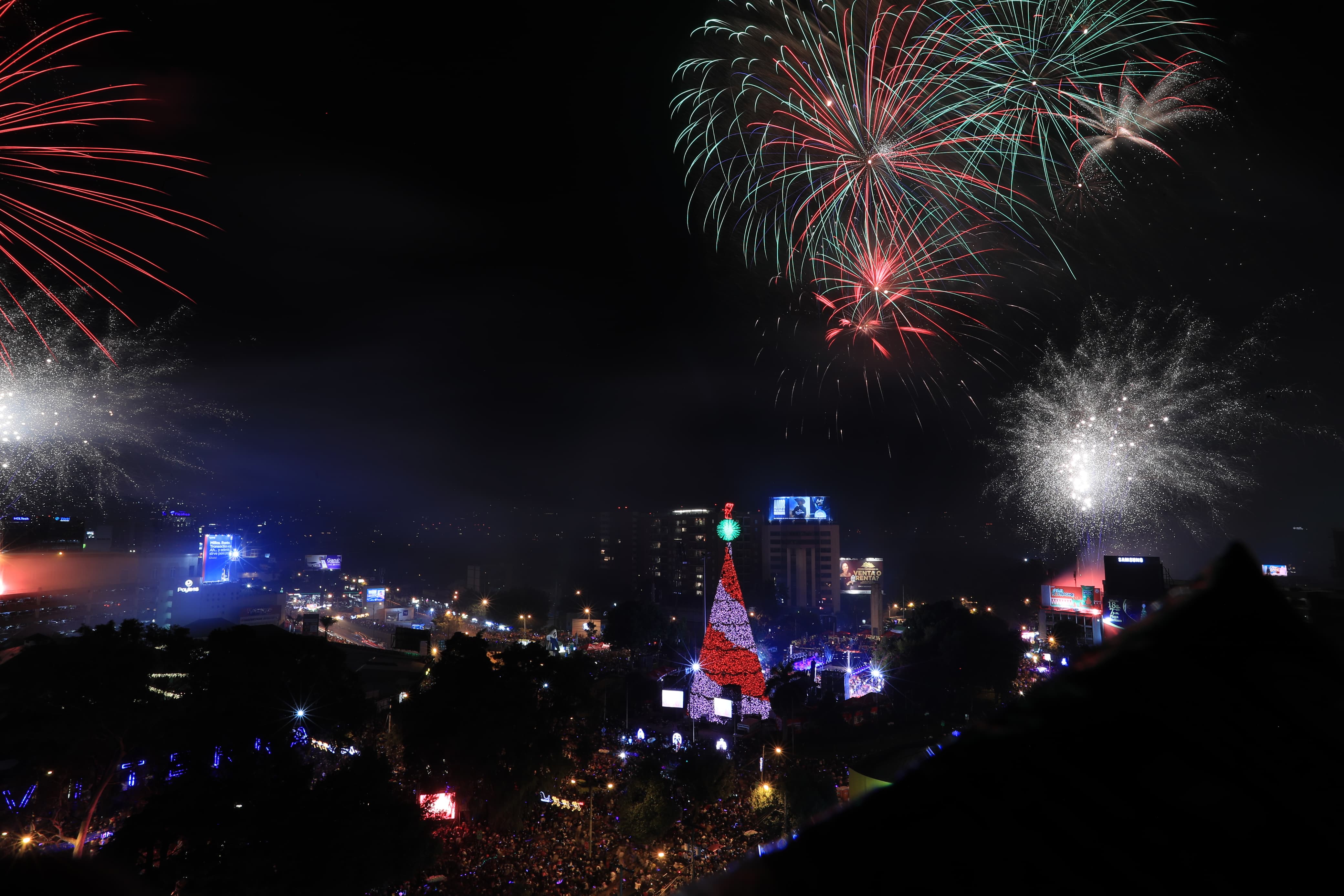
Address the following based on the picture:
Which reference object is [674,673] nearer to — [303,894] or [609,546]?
[303,894]

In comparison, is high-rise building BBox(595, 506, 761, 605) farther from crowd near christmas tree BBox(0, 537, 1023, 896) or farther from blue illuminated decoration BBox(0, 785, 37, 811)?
blue illuminated decoration BBox(0, 785, 37, 811)

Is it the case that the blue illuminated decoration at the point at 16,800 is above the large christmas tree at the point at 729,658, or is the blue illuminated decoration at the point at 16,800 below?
below

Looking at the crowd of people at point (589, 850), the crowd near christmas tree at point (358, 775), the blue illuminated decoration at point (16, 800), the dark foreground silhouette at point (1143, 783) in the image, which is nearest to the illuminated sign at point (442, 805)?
the crowd near christmas tree at point (358, 775)

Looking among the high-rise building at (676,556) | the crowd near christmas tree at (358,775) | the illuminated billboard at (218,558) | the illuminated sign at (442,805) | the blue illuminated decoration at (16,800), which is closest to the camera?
the crowd near christmas tree at (358,775)

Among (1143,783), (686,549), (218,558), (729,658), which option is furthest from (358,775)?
(686,549)

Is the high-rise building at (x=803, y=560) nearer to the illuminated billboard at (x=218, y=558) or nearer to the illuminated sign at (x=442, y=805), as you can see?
the illuminated billboard at (x=218, y=558)

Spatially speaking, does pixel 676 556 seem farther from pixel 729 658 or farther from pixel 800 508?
pixel 729 658

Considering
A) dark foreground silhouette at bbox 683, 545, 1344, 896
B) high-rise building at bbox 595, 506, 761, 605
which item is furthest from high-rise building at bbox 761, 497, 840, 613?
dark foreground silhouette at bbox 683, 545, 1344, 896

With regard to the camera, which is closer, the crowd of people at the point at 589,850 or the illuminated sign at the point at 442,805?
the crowd of people at the point at 589,850
